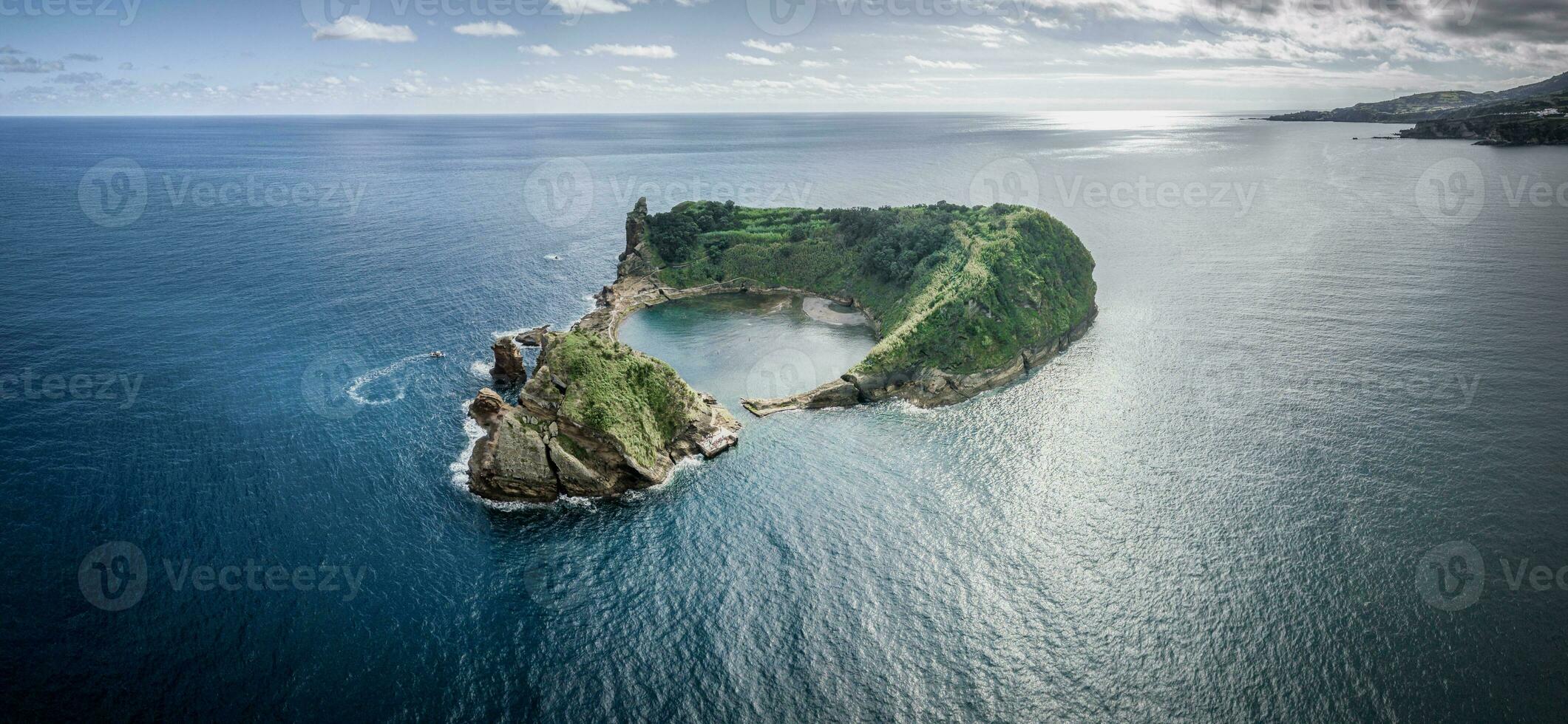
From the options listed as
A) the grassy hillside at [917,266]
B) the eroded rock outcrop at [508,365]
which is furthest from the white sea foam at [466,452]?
the grassy hillside at [917,266]

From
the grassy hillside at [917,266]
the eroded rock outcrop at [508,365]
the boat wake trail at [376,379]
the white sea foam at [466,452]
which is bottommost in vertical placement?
the white sea foam at [466,452]

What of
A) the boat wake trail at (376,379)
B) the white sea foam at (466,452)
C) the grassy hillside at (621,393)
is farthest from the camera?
the boat wake trail at (376,379)

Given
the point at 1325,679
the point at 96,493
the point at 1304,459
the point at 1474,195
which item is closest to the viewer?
the point at 1325,679

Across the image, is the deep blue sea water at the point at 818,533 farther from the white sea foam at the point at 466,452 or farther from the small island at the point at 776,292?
the small island at the point at 776,292

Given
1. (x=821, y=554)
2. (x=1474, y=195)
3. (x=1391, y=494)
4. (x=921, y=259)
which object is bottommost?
(x=821, y=554)

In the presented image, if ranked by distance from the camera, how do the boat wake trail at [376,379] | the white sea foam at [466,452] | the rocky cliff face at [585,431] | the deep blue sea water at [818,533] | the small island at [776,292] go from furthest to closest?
the boat wake trail at [376,379], the white sea foam at [466,452], the small island at [776,292], the rocky cliff face at [585,431], the deep blue sea water at [818,533]

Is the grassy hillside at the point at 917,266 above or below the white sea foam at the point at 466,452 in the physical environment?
above

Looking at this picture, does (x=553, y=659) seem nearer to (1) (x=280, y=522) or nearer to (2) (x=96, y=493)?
(1) (x=280, y=522)

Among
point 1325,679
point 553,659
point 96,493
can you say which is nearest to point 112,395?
point 96,493
